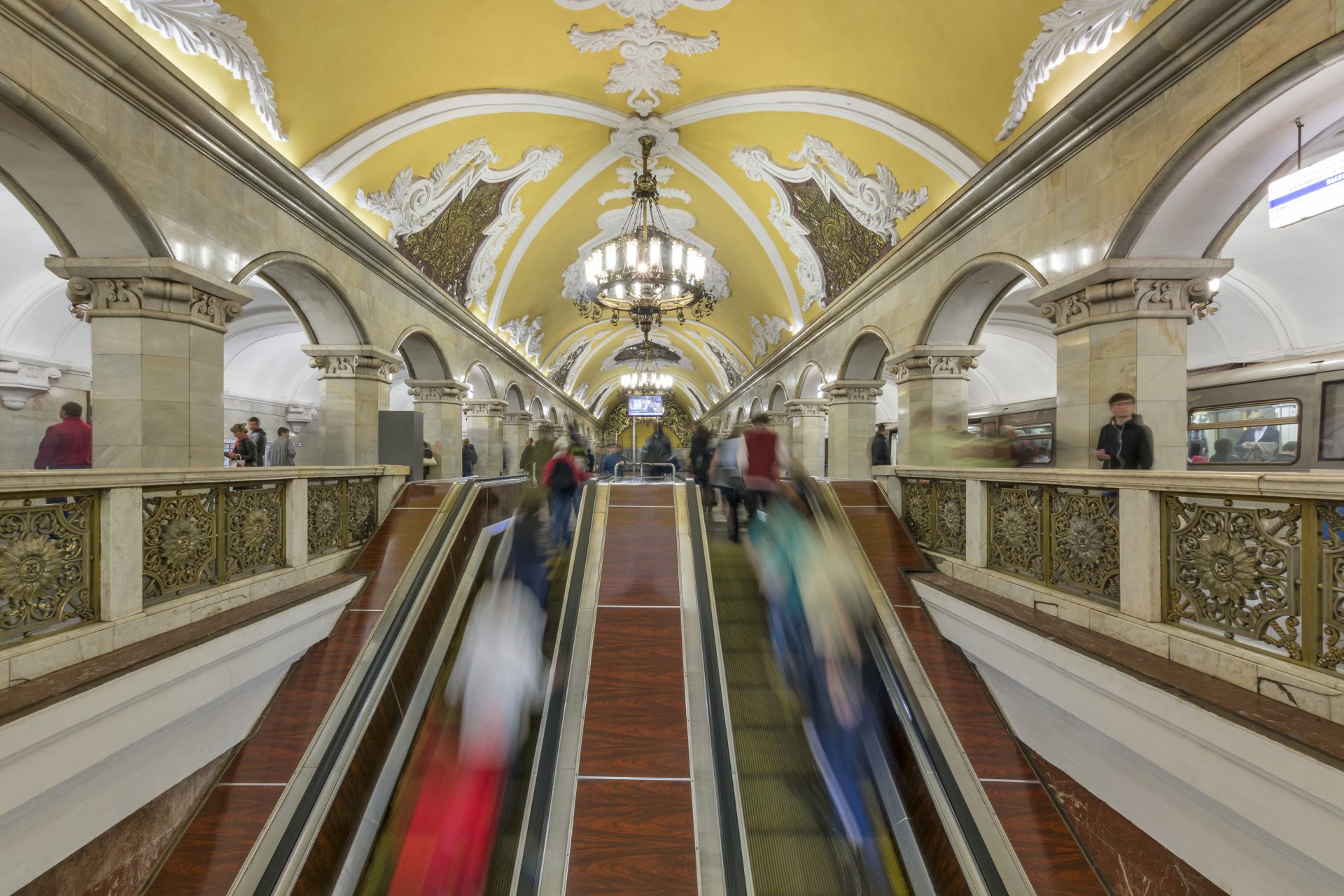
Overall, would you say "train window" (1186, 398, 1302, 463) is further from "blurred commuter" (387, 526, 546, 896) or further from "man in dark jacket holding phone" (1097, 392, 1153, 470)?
"blurred commuter" (387, 526, 546, 896)

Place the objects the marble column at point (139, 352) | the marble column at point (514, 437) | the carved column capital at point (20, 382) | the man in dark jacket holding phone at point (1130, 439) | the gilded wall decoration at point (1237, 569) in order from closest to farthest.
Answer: the gilded wall decoration at point (1237, 569)
the man in dark jacket holding phone at point (1130, 439)
the marble column at point (139, 352)
the carved column capital at point (20, 382)
the marble column at point (514, 437)

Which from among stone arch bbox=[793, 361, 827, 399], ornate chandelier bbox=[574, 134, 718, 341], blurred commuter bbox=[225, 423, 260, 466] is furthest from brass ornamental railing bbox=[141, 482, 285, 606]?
stone arch bbox=[793, 361, 827, 399]

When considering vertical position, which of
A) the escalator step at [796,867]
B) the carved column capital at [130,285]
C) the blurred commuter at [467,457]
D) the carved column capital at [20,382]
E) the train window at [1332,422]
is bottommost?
the escalator step at [796,867]

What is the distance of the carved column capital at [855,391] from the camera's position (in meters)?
11.1

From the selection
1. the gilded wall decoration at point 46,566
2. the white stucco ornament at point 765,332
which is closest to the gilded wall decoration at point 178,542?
the gilded wall decoration at point 46,566

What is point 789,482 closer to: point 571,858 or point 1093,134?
point 1093,134

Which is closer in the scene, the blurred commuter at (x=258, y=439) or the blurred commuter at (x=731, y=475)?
the blurred commuter at (x=731, y=475)

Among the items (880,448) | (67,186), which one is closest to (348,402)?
(67,186)

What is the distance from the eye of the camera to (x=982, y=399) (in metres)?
15.7

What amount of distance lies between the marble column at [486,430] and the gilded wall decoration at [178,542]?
35.3 ft

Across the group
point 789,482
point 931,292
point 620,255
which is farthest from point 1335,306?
point 620,255

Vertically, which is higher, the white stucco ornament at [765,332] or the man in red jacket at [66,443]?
the white stucco ornament at [765,332]

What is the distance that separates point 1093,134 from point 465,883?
7.05m

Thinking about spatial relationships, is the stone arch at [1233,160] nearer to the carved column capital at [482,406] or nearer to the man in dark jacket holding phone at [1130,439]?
the man in dark jacket holding phone at [1130,439]
